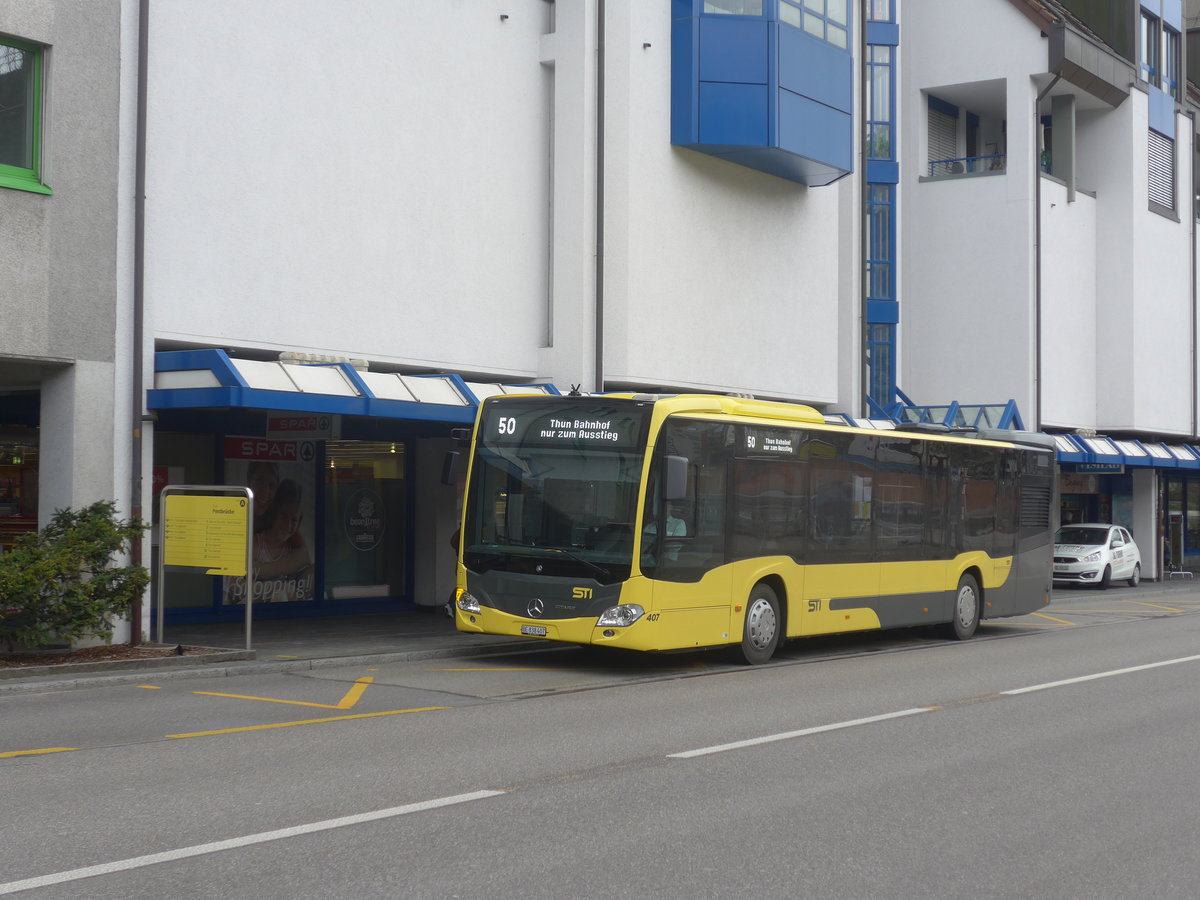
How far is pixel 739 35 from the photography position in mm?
Answer: 22250

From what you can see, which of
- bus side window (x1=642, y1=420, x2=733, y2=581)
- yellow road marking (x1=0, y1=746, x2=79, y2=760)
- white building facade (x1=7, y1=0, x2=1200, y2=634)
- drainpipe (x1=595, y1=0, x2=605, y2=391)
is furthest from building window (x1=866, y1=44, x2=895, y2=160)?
yellow road marking (x1=0, y1=746, x2=79, y2=760)

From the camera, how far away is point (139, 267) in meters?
15.5

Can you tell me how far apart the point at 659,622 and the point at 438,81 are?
922 centimetres

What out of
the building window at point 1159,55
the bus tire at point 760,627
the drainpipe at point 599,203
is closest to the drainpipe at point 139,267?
the bus tire at point 760,627

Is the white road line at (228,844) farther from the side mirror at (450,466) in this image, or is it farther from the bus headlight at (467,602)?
the side mirror at (450,466)

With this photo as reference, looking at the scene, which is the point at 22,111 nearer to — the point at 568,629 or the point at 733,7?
the point at 568,629

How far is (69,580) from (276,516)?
6.71m

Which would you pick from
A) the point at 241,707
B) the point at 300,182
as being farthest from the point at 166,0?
the point at 241,707

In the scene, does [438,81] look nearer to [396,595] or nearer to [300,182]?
[300,182]

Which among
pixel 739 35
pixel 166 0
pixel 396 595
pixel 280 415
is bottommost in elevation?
pixel 396 595

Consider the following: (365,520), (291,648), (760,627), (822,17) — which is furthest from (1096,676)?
(822,17)

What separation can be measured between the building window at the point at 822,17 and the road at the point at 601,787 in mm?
13223

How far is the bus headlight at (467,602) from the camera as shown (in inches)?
575

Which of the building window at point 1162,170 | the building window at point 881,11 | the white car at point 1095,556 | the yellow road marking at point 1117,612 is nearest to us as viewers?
the yellow road marking at point 1117,612
